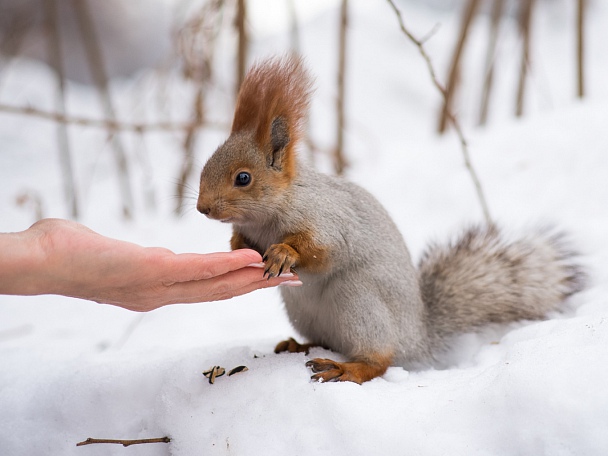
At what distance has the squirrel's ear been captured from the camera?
1.16 m

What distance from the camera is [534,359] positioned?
0.90m

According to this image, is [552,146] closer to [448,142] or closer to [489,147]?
[489,147]

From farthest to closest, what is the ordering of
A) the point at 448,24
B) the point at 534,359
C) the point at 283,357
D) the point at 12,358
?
1. the point at 448,24
2. the point at 12,358
3. the point at 283,357
4. the point at 534,359

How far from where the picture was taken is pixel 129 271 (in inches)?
36.2

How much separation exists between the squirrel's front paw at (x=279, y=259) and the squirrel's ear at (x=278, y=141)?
205 millimetres

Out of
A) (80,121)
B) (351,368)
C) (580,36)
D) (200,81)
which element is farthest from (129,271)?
(580,36)

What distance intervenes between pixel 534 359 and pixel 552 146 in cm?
154

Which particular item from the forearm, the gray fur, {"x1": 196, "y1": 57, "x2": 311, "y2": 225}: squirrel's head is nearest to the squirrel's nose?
{"x1": 196, "y1": 57, "x2": 311, "y2": 225}: squirrel's head

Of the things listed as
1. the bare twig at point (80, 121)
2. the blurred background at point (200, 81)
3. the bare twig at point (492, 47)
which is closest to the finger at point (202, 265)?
the blurred background at point (200, 81)

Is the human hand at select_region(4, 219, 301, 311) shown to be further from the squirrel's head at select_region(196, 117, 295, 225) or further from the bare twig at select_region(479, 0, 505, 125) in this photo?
the bare twig at select_region(479, 0, 505, 125)

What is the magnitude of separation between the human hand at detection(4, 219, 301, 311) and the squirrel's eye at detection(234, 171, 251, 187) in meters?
0.19

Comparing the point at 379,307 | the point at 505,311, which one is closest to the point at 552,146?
the point at 505,311

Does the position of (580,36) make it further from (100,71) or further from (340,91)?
(100,71)

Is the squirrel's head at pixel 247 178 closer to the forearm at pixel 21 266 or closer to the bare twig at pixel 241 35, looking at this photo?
the forearm at pixel 21 266
